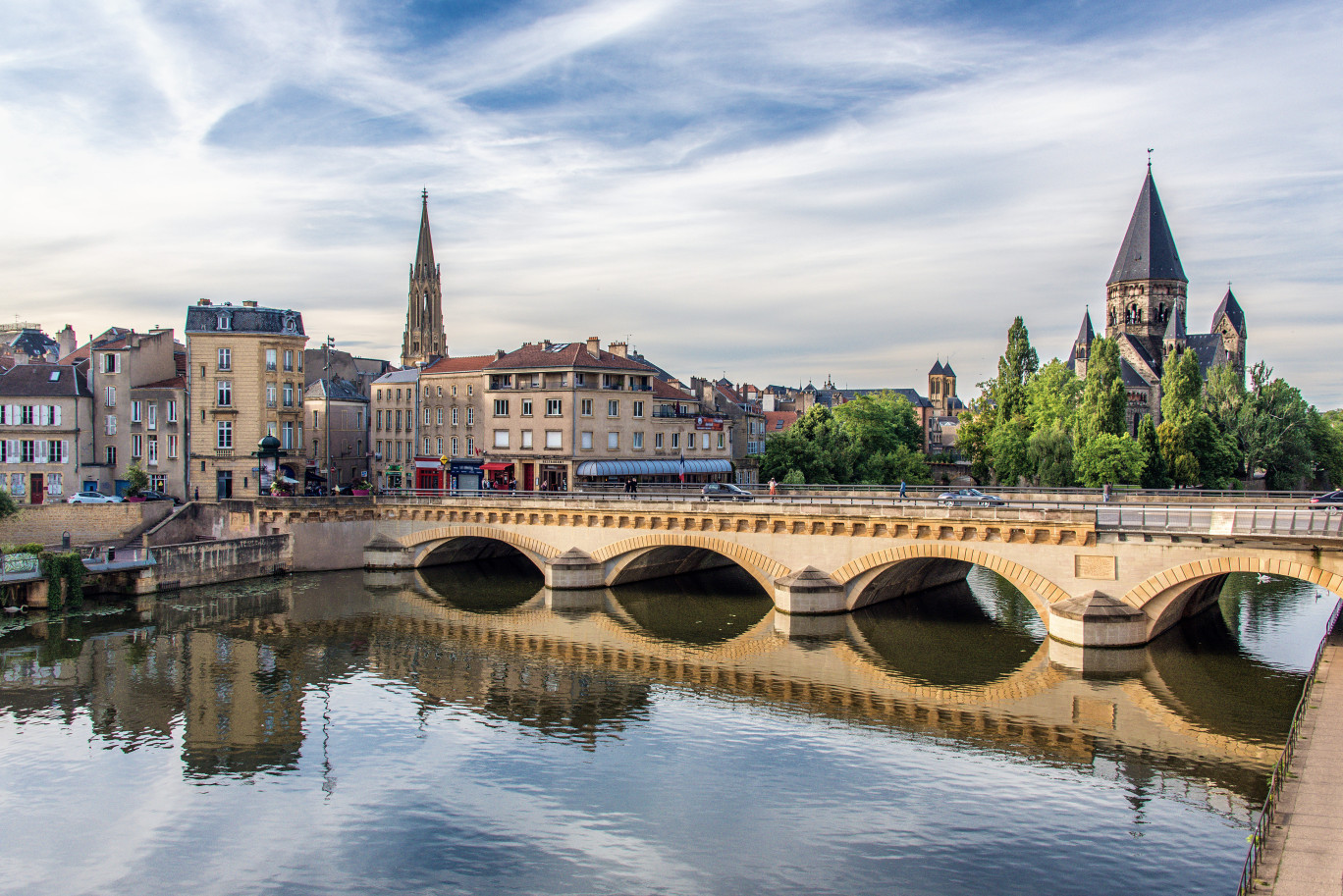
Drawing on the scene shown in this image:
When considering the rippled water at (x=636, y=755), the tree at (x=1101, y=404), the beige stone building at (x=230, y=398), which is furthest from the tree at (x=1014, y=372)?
the beige stone building at (x=230, y=398)

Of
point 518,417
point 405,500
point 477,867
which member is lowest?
point 477,867

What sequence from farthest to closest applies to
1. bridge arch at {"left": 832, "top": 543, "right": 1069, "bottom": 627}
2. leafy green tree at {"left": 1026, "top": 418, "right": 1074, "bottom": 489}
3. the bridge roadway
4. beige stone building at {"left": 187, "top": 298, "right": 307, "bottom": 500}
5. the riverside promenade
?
1. leafy green tree at {"left": 1026, "top": 418, "right": 1074, "bottom": 489}
2. beige stone building at {"left": 187, "top": 298, "right": 307, "bottom": 500}
3. bridge arch at {"left": 832, "top": 543, "right": 1069, "bottom": 627}
4. the bridge roadway
5. the riverside promenade

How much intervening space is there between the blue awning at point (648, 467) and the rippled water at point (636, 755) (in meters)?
24.5

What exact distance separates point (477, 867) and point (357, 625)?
25271 mm

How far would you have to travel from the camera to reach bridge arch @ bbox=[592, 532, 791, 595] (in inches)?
1678

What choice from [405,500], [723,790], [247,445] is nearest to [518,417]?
[405,500]

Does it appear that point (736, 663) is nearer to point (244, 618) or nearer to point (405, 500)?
point (244, 618)

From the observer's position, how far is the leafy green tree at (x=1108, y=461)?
7256cm

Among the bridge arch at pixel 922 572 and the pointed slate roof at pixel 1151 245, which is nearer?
the bridge arch at pixel 922 572

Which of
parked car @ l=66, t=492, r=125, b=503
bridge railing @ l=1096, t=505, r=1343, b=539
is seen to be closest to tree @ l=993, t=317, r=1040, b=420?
bridge railing @ l=1096, t=505, r=1343, b=539

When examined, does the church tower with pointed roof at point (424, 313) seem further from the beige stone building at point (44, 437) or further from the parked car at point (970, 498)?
the parked car at point (970, 498)

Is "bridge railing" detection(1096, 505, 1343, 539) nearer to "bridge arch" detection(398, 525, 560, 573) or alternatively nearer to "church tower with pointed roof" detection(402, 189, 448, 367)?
"bridge arch" detection(398, 525, 560, 573)

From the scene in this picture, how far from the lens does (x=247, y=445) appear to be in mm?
60281

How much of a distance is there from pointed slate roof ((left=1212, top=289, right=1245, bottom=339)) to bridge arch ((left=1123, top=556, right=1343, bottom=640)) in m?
117
